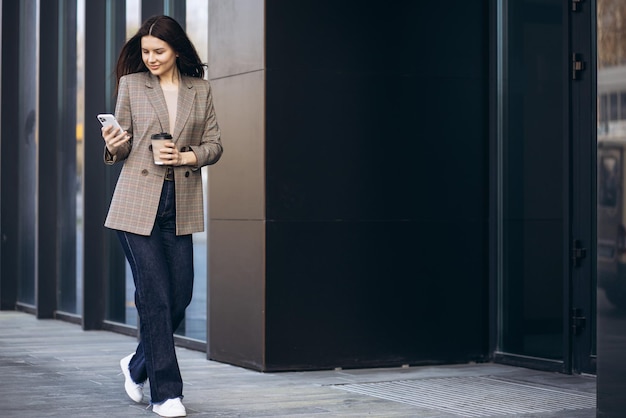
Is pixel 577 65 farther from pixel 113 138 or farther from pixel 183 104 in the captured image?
pixel 113 138

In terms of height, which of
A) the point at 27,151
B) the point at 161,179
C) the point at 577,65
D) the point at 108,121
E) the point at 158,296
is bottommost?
the point at 158,296

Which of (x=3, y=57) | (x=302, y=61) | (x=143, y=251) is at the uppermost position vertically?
(x=3, y=57)

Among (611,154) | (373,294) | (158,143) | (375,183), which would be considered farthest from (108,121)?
(373,294)

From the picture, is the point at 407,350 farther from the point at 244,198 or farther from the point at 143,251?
the point at 143,251

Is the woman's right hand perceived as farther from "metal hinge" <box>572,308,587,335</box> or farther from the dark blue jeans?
"metal hinge" <box>572,308,587,335</box>

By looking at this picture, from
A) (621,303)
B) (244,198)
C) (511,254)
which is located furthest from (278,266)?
(621,303)

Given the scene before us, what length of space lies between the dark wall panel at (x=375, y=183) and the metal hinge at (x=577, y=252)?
0.85m

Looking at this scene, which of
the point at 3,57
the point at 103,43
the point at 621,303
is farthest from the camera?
the point at 3,57

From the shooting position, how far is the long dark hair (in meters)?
5.89

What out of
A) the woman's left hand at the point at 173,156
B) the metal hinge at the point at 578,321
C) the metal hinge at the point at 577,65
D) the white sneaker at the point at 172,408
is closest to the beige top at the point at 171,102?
the woman's left hand at the point at 173,156

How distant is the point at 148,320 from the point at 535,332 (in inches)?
122

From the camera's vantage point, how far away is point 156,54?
5930 mm

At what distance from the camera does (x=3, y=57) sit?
13.3m

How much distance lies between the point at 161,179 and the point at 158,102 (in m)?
0.42
